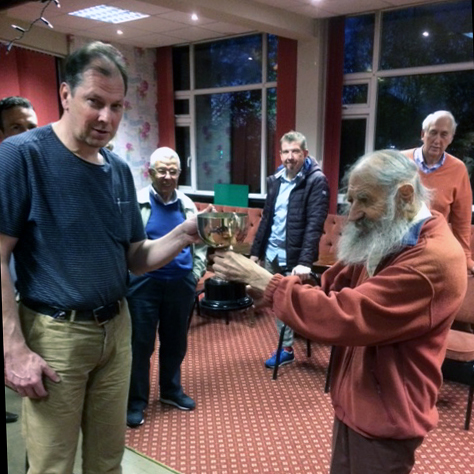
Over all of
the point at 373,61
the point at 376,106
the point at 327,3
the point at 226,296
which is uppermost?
the point at 327,3

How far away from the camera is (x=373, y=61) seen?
15.7 ft

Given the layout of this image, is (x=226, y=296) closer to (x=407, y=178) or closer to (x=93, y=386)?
(x=93, y=386)

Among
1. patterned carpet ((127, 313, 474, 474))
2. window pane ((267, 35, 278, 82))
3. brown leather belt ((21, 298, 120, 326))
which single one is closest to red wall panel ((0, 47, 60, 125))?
window pane ((267, 35, 278, 82))

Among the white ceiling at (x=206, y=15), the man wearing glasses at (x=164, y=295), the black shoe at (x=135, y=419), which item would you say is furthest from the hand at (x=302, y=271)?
the white ceiling at (x=206, y=15)

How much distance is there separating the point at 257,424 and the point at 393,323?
1.65 meters

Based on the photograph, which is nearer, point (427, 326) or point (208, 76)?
point (427, 326)

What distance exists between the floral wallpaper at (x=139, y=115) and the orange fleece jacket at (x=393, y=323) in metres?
5.18

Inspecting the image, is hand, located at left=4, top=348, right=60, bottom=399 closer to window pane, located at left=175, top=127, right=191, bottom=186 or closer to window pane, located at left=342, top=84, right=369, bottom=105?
window pane, located at left=342, top=84, right=369, bottom=105

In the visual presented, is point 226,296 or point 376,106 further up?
point 376,106

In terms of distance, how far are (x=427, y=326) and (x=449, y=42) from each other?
13.5ft

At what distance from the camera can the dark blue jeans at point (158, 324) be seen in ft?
8.06

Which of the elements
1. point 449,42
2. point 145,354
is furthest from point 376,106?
point 145,354

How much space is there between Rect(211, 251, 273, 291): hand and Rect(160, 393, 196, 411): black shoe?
5.23 feet

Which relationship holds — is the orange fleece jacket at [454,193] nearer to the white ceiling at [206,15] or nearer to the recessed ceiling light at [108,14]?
the white ceiling at [206,15]
